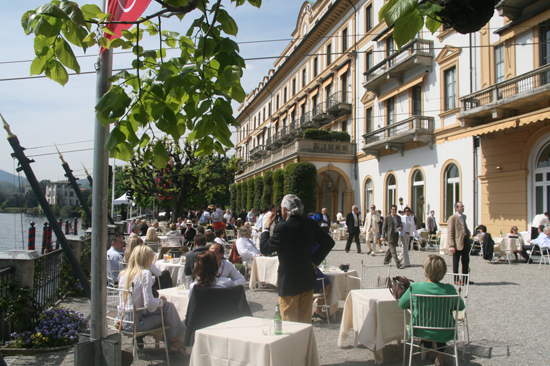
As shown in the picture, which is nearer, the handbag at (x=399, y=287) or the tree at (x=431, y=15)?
the tree at (x=431, y=15)

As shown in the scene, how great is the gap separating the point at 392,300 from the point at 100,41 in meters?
4.14

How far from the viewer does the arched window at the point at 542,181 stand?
46.2 ft

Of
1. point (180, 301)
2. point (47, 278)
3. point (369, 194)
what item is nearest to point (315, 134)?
point (369, 194)

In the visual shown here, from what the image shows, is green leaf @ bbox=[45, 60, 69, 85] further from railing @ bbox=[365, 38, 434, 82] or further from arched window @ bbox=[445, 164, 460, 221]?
arched window @ bbox=[445, 164, 460, 221]

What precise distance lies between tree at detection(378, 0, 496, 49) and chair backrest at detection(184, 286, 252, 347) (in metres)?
3.48

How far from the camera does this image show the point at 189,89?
8.02 feet

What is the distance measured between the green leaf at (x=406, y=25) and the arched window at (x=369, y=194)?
986 inches

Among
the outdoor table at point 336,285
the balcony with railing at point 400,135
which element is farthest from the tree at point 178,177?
A: the outdoor table at point 336,285

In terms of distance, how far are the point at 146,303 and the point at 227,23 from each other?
11.0 ft

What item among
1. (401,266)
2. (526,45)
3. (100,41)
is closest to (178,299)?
(100,41)

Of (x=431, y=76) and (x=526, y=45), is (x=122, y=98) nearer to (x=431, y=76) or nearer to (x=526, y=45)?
(x=526, y=45)

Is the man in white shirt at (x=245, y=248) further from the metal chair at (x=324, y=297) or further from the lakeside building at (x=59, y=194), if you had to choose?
the lakeside building at (x=59, y=194)

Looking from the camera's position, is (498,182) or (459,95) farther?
(459,95)

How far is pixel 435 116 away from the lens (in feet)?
65.3
